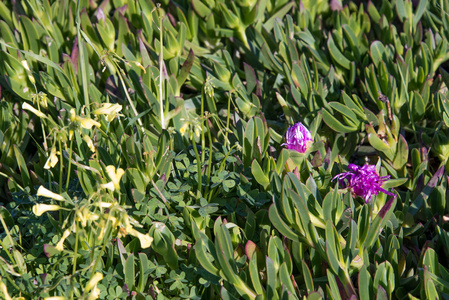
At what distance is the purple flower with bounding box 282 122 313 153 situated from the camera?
5.36 ft

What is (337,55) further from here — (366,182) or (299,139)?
(366,182)

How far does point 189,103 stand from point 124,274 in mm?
852

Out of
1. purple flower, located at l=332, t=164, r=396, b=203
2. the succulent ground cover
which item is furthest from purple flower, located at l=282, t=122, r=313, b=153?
purple flower, located at l=332, t=164, r=396, b=203

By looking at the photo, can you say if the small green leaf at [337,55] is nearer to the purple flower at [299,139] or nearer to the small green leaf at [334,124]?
the small green leaf at [334,124]

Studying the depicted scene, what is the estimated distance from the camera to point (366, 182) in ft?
5.01

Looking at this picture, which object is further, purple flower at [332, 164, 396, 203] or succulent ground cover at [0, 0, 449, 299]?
purple flower at [332, 164, 396, 203]

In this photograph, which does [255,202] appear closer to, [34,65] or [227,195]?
[227,195]

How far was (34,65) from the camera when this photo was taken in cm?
206

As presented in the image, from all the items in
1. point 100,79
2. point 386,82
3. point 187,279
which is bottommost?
point 187,279

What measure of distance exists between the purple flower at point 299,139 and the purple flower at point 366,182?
158 mm

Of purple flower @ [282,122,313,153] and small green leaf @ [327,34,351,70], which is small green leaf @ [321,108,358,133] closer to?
purple flower @ [282,122,313,153]

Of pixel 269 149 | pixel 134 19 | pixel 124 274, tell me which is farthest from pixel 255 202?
pixel 134 19

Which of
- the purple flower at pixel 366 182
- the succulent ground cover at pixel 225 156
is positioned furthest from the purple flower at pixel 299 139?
the purple flower at pixel 366 182

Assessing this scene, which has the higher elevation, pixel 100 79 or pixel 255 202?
pixel 100 79
